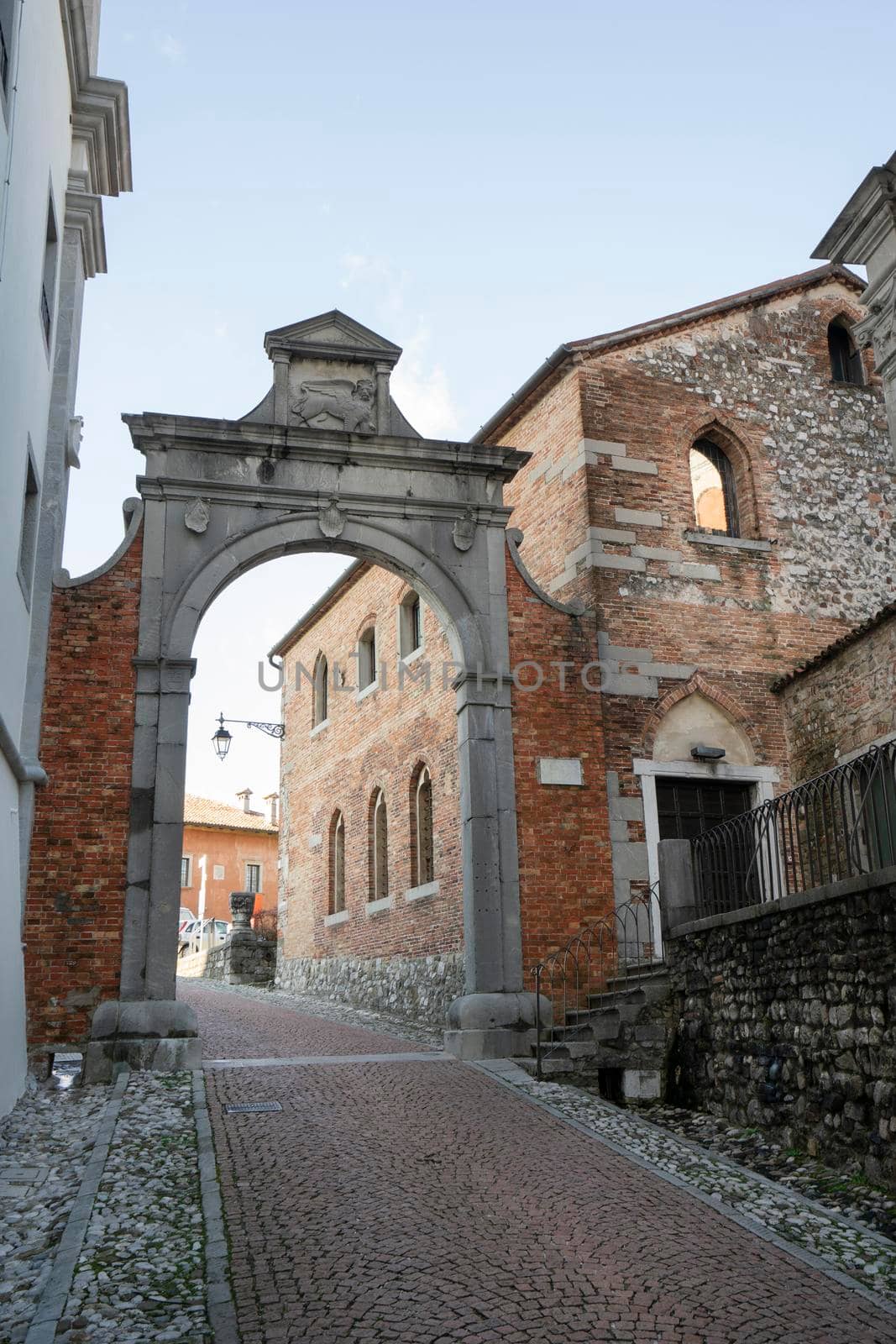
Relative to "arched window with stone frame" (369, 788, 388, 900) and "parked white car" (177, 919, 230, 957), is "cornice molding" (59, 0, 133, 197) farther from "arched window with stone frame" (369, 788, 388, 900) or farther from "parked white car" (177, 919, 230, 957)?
"parked white car" (177, 919, 230, 957)

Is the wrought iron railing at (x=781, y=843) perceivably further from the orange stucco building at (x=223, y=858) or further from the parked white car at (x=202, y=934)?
the orange stucco building at (x=223, y=858)

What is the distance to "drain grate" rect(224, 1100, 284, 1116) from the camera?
27.3ft

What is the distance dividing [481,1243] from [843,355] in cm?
1395

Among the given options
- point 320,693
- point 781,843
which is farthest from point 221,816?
point 781,843

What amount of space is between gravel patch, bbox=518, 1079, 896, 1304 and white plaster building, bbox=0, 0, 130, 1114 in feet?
13.8

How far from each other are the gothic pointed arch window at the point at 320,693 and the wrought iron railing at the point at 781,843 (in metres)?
12.3

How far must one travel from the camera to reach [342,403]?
12.8 meters

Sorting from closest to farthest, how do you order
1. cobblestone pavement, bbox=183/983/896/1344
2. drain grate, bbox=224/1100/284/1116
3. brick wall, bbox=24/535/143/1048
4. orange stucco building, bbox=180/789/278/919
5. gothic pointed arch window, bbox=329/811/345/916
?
cobblestone pavement, bbox=183/983/896/1344
drain grate, bbox=224/1100/284/1116
brick wall, bbox=24/535/143/1048
gothic pointed arch window, bbox=329/811/345/916
orange stucco building, bbox=180/789/278/919

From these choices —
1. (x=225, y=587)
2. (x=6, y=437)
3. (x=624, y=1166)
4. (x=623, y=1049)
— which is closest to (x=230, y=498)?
(x=225, y=587)

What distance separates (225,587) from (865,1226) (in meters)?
8.28

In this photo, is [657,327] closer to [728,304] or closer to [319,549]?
[728,304]

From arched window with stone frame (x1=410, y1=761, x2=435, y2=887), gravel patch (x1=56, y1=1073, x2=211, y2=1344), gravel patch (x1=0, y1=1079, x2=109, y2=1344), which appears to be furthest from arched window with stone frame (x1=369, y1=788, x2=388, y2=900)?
gravel patch (x1=56, y1=1073, x2=211, y2=1344)

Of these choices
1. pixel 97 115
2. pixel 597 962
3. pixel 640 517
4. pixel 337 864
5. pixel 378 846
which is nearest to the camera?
pixel 597 962

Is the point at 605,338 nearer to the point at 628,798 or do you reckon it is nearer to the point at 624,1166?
the point at 628,798
